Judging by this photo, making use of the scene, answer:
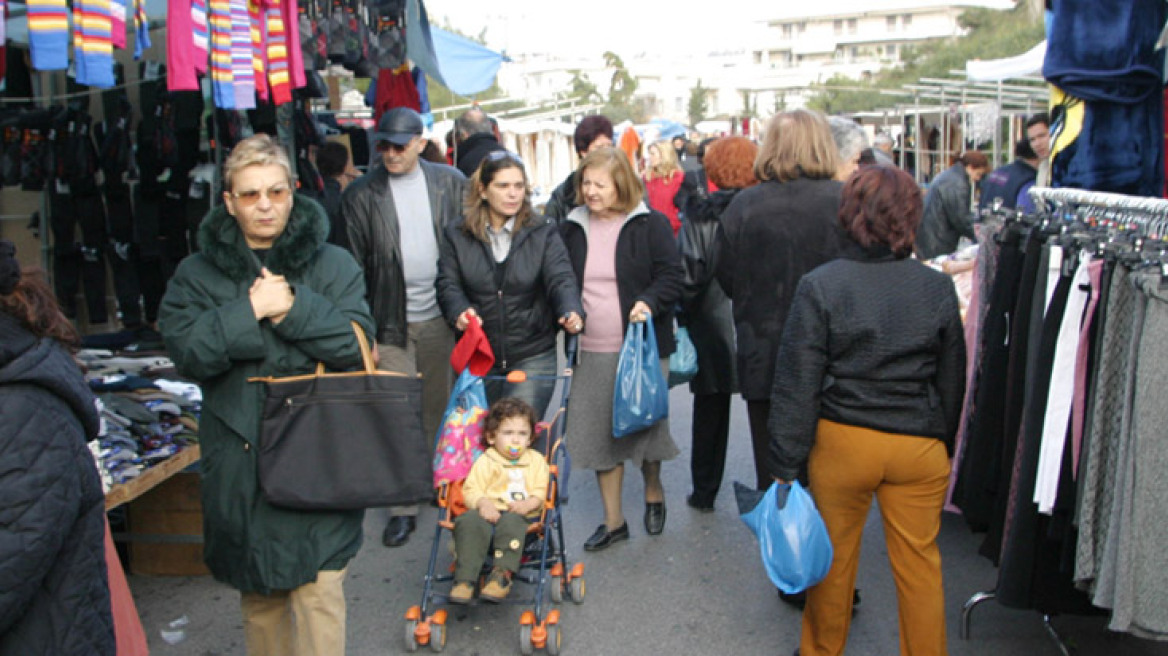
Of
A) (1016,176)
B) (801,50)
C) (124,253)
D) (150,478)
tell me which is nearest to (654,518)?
(150,478)

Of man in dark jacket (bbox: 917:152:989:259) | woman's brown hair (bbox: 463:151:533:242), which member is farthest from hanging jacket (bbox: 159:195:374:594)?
man in dark jacket (bbox: 917:152:989:259)

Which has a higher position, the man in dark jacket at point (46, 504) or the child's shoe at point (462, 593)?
the man in dark jacket at point (46, 504)

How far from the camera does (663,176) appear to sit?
9.12 meters

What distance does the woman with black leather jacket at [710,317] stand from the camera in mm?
5711

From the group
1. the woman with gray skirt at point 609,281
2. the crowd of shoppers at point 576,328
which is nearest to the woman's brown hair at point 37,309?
the crowd of shoppers at point 576,328

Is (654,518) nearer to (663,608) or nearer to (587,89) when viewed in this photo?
(663,608)

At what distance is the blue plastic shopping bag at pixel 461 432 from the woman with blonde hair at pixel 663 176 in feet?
14.0

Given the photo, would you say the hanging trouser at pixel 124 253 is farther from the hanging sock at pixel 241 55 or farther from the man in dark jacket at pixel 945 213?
the man in dark jacket at pixel 945 213

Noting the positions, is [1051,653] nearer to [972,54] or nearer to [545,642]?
[545,642]

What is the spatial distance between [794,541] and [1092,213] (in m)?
1.62

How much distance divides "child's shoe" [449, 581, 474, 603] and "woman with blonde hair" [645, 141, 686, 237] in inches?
188

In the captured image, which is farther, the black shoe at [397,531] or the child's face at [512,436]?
the black shoe at [397,531]

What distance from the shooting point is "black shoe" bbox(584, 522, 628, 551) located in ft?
18.3

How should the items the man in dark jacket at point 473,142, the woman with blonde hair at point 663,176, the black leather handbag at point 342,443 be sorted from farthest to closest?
the woman with blonde hair at point 663,176
the man in dark jacket at point 473,142
the black leather handbag at point 342,443
